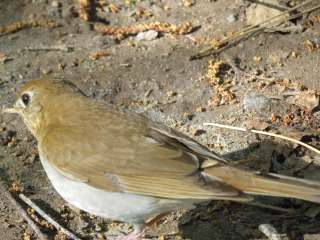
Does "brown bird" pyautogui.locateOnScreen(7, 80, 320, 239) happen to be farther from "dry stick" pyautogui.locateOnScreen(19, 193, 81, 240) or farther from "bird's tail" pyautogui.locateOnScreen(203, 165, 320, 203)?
"dry stick" pyautogui.locateOnScreen(19, 193, 81, 240)

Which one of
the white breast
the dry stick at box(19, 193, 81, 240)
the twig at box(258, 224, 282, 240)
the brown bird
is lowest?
the dry stick at box(19, 193, 81, 240)

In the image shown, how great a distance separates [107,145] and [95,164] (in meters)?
0.15

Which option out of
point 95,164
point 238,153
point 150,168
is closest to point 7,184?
point 95,164

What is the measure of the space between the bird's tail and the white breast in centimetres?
29

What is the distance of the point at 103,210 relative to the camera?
4.93 meters

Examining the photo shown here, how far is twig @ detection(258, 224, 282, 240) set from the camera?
4949 millimetres

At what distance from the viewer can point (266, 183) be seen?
4.76 m

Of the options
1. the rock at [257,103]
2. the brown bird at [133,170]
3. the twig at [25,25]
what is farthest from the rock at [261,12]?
the brown bird at [133,170]

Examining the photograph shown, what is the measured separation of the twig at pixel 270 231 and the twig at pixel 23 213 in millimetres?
1462

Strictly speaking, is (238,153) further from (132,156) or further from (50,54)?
(50,54)

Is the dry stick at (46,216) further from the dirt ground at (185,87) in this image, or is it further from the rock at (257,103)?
the rock at (257,103)

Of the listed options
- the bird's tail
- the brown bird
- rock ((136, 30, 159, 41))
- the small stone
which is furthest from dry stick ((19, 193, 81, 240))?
the small stone

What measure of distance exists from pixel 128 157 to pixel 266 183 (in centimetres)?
92

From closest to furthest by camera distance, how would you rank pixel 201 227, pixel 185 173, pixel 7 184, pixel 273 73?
pixel 185 173 < pixel 201 227 < pixel 7 184 < pixel 273 73
